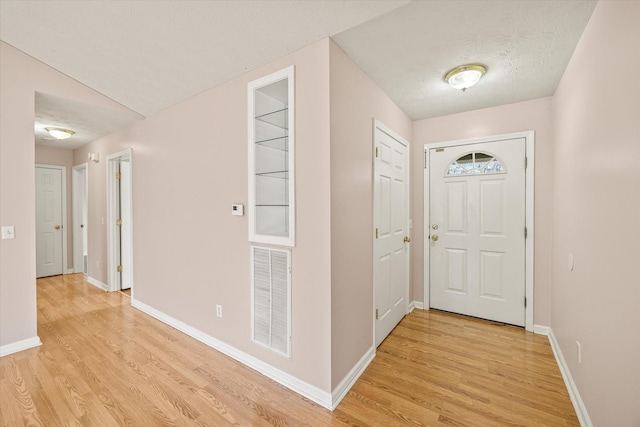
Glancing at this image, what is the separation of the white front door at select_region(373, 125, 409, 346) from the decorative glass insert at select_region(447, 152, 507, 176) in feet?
1.88

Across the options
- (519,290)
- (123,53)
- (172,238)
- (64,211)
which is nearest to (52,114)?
(123,53)

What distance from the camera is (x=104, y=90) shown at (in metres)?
3.02

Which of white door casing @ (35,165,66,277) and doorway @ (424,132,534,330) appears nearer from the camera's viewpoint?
doorway @ (424,132,534,330)

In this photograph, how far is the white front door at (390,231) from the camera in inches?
97.9

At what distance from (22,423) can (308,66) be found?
289 cm

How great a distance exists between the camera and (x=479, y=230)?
3051 mm

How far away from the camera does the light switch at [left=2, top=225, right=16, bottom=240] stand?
251 cm

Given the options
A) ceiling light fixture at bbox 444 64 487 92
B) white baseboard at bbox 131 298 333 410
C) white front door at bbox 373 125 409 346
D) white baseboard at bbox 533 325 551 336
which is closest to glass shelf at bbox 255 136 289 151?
white front door at bbox 373 125 409 346

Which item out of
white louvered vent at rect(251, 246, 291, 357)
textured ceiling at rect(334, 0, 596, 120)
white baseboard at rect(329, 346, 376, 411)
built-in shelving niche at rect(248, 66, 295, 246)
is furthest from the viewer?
built-in shelving niche at rect(248, 66, 295, 246)

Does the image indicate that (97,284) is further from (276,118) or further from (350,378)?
(350,378)

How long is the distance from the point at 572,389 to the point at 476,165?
2120 millimetres

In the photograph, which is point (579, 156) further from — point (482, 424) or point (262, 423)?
point (262, 423)

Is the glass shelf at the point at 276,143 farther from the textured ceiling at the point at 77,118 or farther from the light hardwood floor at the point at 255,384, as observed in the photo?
the textured ceiling at the point at 77,118

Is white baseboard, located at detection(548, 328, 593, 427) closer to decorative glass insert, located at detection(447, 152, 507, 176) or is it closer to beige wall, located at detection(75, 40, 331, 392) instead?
beige wall, located at detection(75, 40, 331, 392)
